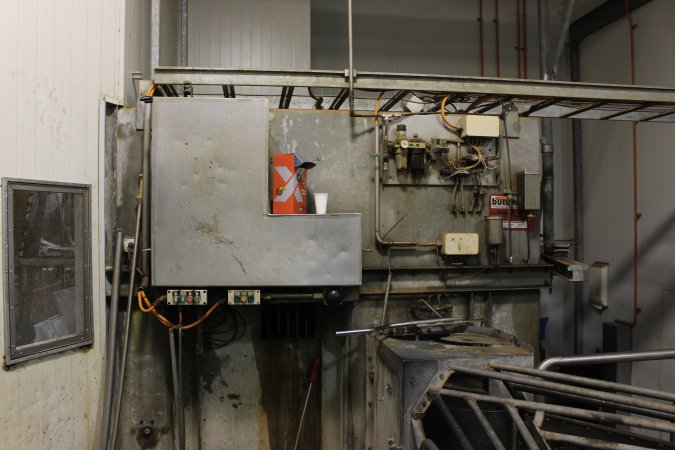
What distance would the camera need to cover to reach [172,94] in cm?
294

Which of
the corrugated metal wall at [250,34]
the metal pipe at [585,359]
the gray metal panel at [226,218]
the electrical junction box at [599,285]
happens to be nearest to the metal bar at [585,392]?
the metal pipe at [585,359]

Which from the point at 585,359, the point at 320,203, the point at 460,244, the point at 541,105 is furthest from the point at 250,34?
the point at 585,359

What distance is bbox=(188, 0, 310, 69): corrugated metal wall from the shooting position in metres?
3.85

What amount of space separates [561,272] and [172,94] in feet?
9.24

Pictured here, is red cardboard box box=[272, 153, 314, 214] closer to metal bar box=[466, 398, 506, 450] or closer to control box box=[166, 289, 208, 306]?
control box box=[166, 289, 208, 306]

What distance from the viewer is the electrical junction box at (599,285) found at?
3.87 meters

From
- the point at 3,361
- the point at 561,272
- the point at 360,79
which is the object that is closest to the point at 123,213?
the point at 3,361

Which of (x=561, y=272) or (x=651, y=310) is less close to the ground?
(x=561, y=272)

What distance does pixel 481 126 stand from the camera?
2.86 meters

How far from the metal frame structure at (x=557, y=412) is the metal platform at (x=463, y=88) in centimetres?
161

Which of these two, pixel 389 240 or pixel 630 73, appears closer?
pixel 389 240

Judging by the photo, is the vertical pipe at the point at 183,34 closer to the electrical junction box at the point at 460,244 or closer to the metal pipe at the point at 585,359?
the electrical junction box at the point at 460,244

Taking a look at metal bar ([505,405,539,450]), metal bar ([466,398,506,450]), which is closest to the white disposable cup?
metal bar ([466,398,506,450])

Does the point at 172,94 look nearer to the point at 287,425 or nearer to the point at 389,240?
the point at 389,240
